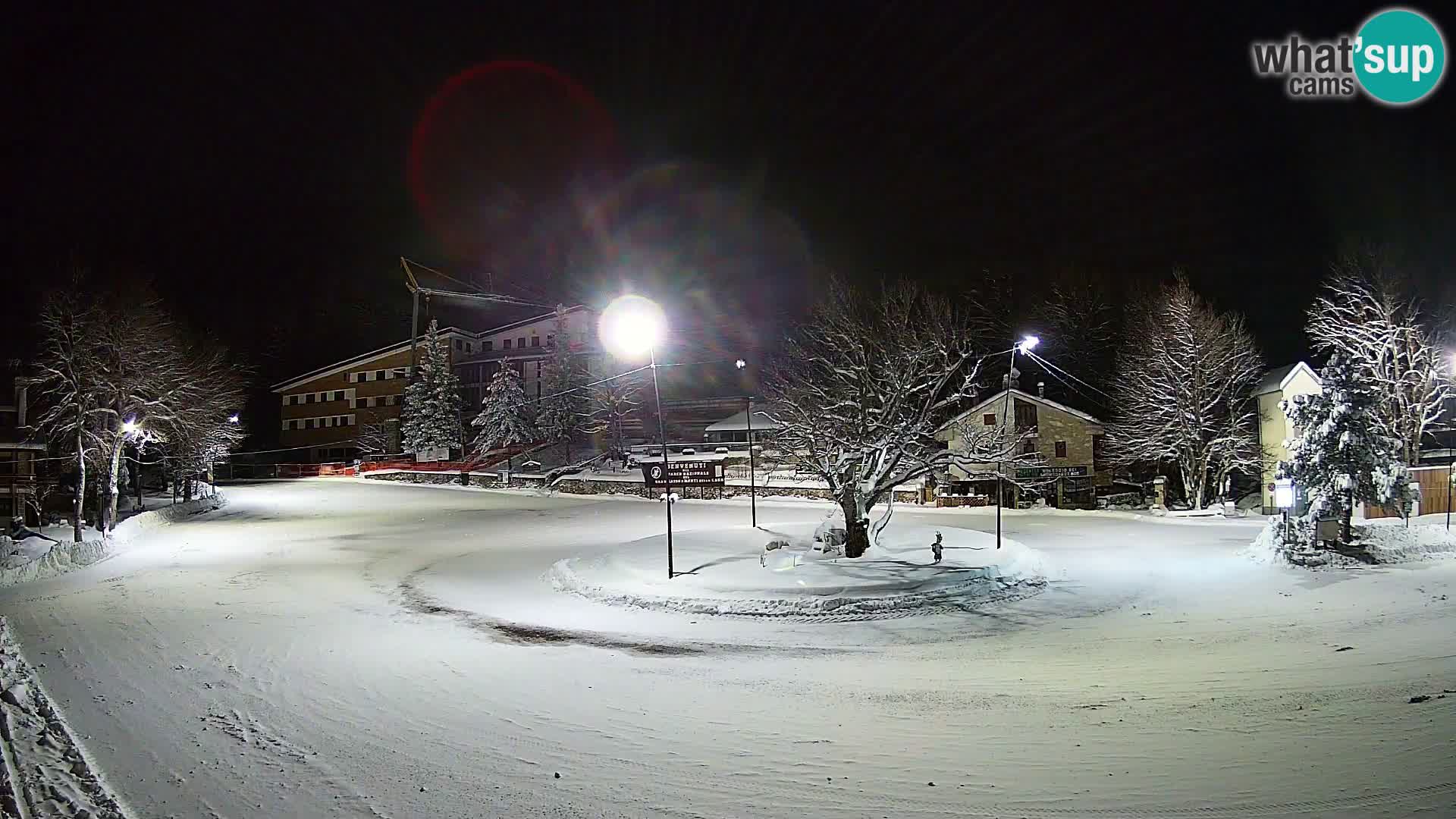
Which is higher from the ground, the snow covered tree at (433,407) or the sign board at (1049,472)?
the snow covered tree at (433,407)

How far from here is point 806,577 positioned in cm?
1565

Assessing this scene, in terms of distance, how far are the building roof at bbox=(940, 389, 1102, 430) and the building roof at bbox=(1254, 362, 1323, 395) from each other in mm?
8060

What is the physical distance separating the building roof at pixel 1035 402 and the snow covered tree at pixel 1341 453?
2260 cm

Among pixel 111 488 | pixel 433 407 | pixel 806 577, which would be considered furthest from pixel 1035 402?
pixel 433 407

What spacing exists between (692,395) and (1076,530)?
4523cm

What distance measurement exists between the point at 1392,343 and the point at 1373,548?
20134 mm

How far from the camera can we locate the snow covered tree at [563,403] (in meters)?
59.5

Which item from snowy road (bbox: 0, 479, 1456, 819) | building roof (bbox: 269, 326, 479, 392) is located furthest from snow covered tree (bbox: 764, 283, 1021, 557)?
building roof (bbox: 269, 326, 479, 392)

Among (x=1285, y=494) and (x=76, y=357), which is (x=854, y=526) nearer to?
(x=1285, y=494)

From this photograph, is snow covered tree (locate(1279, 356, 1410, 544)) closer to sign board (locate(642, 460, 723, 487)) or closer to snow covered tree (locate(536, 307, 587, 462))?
sign board (locate(642, 460, 723, 487))

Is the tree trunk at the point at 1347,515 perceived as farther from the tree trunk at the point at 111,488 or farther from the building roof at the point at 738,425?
the building roof at the point at 738,425

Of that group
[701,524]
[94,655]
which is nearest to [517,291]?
[701,524]

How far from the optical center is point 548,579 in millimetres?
18172

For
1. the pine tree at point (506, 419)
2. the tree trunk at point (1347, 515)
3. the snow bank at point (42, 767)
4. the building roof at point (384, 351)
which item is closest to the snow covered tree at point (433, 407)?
the pine tree at point (506, 419)
